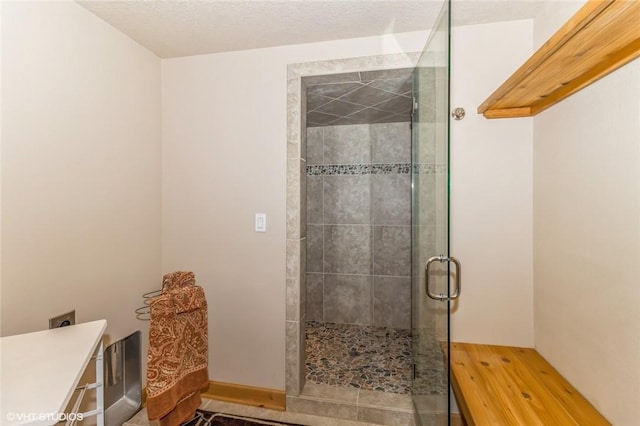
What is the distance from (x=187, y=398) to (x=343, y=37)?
244 centimetres

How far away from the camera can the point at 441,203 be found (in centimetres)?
121

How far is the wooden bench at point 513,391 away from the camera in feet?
3.60

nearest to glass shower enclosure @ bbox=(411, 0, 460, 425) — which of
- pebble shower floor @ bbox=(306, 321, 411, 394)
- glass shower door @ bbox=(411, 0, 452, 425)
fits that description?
glass shower door @ bbox=(411, 0, 452, 425)

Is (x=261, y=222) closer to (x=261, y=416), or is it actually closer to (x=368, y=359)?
(x=261, y=416)

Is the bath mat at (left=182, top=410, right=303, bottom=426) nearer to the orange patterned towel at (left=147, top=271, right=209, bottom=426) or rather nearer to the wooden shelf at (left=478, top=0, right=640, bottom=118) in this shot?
the orange patterned towel at (left=147, top=271, right=209, bottom=426)

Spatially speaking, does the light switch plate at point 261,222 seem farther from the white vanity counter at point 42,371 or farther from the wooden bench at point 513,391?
the wooden bench at point 513,391

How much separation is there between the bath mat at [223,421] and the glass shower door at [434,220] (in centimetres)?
96

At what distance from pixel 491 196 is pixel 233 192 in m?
1.66

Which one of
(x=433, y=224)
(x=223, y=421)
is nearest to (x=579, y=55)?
(x=433, y=224)

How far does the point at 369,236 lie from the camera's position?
10.2 ft

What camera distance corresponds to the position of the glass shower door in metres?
1.14

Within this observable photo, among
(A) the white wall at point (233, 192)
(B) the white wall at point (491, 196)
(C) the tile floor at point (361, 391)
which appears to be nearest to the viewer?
(C) the tile floor at point (361, 391)

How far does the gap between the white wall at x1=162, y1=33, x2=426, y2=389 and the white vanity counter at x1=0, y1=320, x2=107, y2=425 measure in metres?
0.90

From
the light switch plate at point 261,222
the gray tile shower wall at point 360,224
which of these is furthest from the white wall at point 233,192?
the gray tile shower wall at point 360,224
